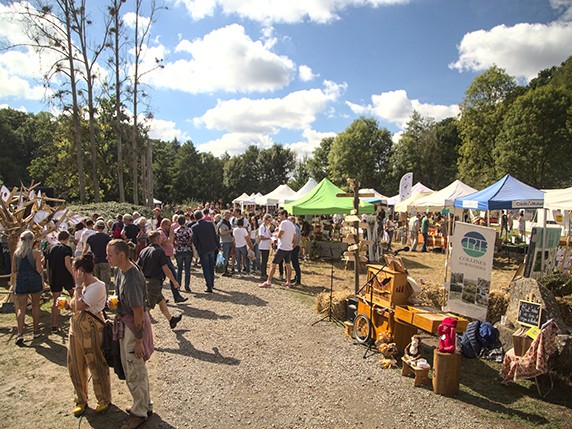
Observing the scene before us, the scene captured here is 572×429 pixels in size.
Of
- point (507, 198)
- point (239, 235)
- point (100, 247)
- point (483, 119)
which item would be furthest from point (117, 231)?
point (483, 119)

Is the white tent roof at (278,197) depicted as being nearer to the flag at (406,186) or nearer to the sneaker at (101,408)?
the flag at (406,186)

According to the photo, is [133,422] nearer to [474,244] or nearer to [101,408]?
[101,408]

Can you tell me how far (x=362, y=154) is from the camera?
4738 centimetres

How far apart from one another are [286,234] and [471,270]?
161 inches

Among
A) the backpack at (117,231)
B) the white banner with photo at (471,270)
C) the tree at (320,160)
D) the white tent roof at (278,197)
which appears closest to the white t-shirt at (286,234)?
the white banner with photo at (471,270)

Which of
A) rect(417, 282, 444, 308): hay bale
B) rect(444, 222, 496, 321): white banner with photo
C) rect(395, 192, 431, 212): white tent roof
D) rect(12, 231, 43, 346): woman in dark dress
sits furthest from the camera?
rect(395, 192, 431, 212): white tent roof

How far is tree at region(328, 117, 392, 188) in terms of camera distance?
47.2m

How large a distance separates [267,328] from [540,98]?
3277 centimetres

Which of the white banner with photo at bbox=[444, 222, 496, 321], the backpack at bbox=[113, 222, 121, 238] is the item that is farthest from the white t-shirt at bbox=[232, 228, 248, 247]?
the white banner with photo at bbox=[444, 222, 496, 321]

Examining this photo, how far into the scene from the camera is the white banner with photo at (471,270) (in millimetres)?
5910

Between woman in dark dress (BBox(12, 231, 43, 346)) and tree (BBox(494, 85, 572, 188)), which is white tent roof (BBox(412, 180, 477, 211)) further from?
tree (BBox(494, 85, 572, 188))

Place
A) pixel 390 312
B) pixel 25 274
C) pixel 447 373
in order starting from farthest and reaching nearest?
1. pixel 25 274
2. pixel 390 312
3. pixel 447 373

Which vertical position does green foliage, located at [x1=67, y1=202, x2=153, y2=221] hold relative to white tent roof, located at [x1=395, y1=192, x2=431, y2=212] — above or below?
below

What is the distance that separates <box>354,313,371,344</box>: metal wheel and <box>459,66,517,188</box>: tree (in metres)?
Answer: 32.9
